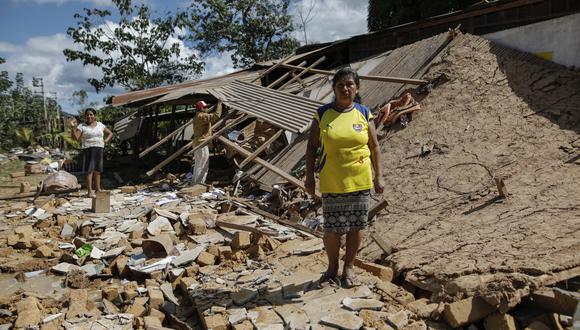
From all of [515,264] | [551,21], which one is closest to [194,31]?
[551,21]

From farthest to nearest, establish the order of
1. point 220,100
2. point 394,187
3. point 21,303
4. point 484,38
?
point 220,100 < point 484,38 < point 394,187 < point 21,303

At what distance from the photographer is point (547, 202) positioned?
397 centimetres

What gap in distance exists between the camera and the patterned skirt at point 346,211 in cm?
309

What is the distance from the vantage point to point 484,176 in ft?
16.1

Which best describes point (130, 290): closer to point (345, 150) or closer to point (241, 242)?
point (241, 242)

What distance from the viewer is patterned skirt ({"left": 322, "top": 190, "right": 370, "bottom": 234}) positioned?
3094mm

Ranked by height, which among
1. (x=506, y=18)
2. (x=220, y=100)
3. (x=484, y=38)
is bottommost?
(x=220, y=100)

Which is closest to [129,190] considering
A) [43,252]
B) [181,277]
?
[43,252]

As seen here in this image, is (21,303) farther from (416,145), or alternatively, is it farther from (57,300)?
(416,145)

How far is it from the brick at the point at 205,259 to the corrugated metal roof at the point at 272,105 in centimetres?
311

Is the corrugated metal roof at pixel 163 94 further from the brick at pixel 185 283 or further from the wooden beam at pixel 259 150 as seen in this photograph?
the brick at pixel 185 283

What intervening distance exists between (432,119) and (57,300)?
544cm

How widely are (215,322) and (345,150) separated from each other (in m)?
1.56

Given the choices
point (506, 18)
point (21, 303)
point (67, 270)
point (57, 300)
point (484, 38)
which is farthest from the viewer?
point (506, 18)
